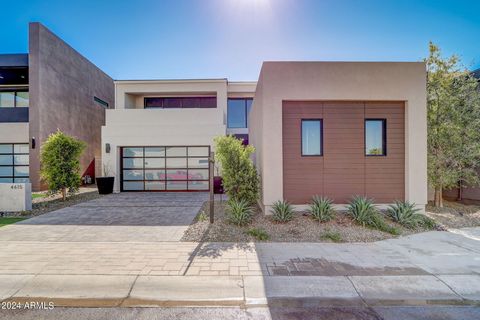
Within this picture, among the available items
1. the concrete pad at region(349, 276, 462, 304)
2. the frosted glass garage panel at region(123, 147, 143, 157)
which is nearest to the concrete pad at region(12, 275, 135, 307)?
the concrete pad at region(349, 276, 462, 304)

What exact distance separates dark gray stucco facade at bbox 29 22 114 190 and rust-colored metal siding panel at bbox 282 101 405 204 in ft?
44.2

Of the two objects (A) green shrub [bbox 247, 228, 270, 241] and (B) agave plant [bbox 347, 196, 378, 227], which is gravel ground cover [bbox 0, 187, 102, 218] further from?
(B) agave plant [bbox 347, 196, 378, 227]

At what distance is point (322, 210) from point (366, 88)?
3914mm

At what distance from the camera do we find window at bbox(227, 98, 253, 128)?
47.8 ft

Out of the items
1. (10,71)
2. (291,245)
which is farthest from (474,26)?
(10,71)

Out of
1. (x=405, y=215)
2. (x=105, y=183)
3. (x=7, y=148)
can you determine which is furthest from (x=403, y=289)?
(x=7, y=148)

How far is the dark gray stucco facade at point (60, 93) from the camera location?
11.5 metres

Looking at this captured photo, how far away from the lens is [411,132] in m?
6.38

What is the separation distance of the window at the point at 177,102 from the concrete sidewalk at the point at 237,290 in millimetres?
12415

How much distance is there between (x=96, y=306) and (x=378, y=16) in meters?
11.2

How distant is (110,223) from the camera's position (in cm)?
616

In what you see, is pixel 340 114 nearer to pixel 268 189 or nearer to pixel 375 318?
pixel 268 189

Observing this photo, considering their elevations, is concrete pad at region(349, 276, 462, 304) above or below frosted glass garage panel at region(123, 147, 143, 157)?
below

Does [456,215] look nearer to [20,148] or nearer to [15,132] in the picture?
[20,148]
